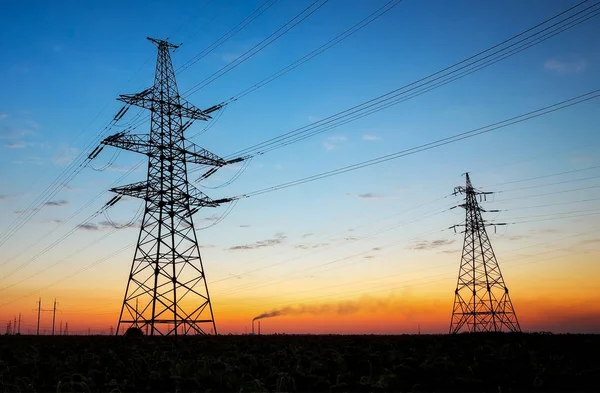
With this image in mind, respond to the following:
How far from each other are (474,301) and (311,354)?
156ft

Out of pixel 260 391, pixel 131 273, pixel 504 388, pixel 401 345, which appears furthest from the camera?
pixel 131 273

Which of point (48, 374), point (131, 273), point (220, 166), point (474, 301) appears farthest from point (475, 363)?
point (474, 301)

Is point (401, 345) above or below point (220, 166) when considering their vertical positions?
below

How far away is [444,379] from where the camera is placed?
9.41 metres

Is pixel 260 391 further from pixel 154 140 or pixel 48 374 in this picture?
pixel 154 140

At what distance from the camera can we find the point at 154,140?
132ft

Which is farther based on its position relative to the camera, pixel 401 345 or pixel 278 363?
pixel 401 345

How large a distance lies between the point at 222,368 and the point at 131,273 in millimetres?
27350

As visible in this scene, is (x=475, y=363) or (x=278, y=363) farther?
(x=278, y=363)

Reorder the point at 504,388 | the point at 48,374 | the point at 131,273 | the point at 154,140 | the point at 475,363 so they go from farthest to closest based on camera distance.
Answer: the point at 154,140, the point at 131,273, the point at 48,374, the point at 475,363, the point at 504,388

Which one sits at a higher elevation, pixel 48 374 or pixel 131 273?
pixel 131 273

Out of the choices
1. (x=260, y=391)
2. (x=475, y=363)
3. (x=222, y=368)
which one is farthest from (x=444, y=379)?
(x=222, y=368)

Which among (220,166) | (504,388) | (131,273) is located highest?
(220,166)

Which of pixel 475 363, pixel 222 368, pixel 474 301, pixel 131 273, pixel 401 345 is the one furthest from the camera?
pixel 474 301
